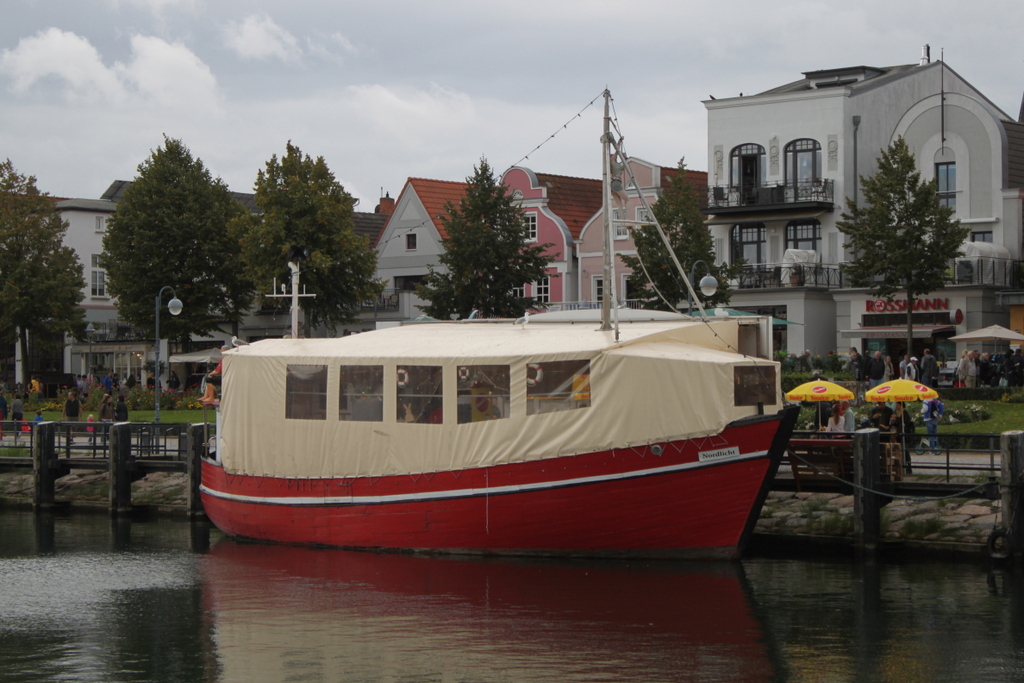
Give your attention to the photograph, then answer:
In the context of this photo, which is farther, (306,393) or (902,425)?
(902,425)

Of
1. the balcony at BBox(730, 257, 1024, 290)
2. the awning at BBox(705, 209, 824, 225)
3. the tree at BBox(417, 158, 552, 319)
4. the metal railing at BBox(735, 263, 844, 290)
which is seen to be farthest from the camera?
the awning at BBox(705, 209, 824, 225)

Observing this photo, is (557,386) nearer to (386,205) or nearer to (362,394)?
(362,394)

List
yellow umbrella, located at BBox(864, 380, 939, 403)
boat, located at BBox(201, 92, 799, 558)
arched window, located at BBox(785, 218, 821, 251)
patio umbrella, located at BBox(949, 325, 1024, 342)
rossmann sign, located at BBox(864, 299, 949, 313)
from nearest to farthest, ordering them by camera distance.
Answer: boat, located at BBox(201, 92, 799, 558) < yellow umbrella, located at BBox(864, 380, 939, 403) < patio umbrella, located at BBox(949, 325, 1024, 342) < rossmann sign, located at BBox(864, 299, 949, 313) < arched window, located at BBox(785, 218, 821, 251)

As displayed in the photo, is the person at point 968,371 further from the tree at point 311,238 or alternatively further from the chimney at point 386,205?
the chimney at point 386,205

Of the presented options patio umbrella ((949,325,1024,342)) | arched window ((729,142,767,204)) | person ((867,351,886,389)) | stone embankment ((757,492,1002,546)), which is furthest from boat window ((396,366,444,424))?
arched window ((729,142,767,204))

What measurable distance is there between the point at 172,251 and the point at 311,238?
8.30m

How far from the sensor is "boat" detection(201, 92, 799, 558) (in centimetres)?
2178

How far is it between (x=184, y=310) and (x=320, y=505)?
37260 millimetres

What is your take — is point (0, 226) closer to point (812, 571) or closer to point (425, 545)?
point (425, 545)

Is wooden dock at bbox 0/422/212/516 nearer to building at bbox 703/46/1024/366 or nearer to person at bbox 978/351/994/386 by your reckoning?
person at bbox 978/351/994/386

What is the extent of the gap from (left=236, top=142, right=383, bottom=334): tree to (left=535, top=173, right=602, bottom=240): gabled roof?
11.8m

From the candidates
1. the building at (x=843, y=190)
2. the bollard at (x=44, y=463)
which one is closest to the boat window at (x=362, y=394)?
the bollard at (x=44, y=463)

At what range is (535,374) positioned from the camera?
22.4 meters

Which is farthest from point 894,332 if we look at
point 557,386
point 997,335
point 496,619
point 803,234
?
point 496,619
